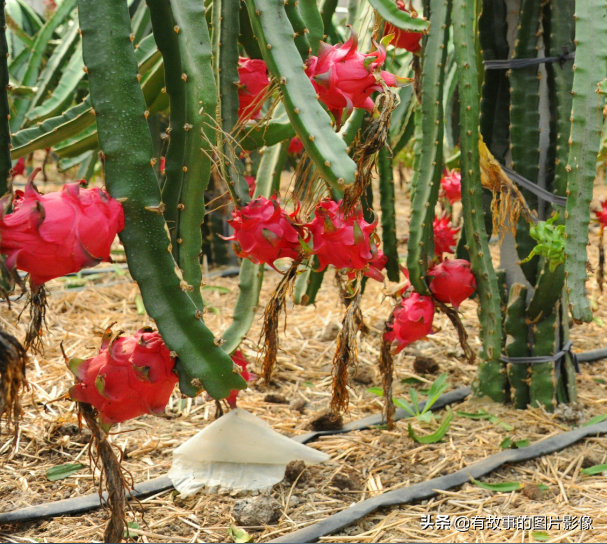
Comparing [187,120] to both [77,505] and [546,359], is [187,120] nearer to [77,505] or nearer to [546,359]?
[77,505]

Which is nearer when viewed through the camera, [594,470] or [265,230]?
[265,230]

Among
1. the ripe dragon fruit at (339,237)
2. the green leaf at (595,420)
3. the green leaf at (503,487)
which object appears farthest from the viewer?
the green leaf at (595,420)

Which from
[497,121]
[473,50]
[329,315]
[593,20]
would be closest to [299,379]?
[329,315]

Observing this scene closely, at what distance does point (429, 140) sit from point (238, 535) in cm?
92

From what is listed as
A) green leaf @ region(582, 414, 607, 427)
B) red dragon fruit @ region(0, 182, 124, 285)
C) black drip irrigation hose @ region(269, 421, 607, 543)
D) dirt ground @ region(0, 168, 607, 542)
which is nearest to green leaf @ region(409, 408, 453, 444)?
dirt ground @ region(0, 168, 607, 542)

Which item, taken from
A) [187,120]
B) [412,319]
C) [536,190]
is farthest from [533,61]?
[187,120]

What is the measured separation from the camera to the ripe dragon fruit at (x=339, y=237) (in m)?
1.02

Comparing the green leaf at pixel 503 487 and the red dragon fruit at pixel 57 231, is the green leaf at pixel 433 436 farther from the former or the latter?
the red dragon fruit at pixel 57 231

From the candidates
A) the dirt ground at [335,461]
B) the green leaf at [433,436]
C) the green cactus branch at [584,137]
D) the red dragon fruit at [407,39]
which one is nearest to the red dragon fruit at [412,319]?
the dirt ground at [335,461]

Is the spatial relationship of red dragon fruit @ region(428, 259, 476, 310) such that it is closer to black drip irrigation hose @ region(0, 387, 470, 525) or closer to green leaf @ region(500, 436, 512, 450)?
green leaf @ region(500, 436, 512, 450)

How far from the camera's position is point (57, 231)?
752 millimetres

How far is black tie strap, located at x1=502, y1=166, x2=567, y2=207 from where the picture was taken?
60.6 inches

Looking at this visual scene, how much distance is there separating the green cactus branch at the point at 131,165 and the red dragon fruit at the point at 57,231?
0.15 ft

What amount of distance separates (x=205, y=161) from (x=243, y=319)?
16.5 inches
